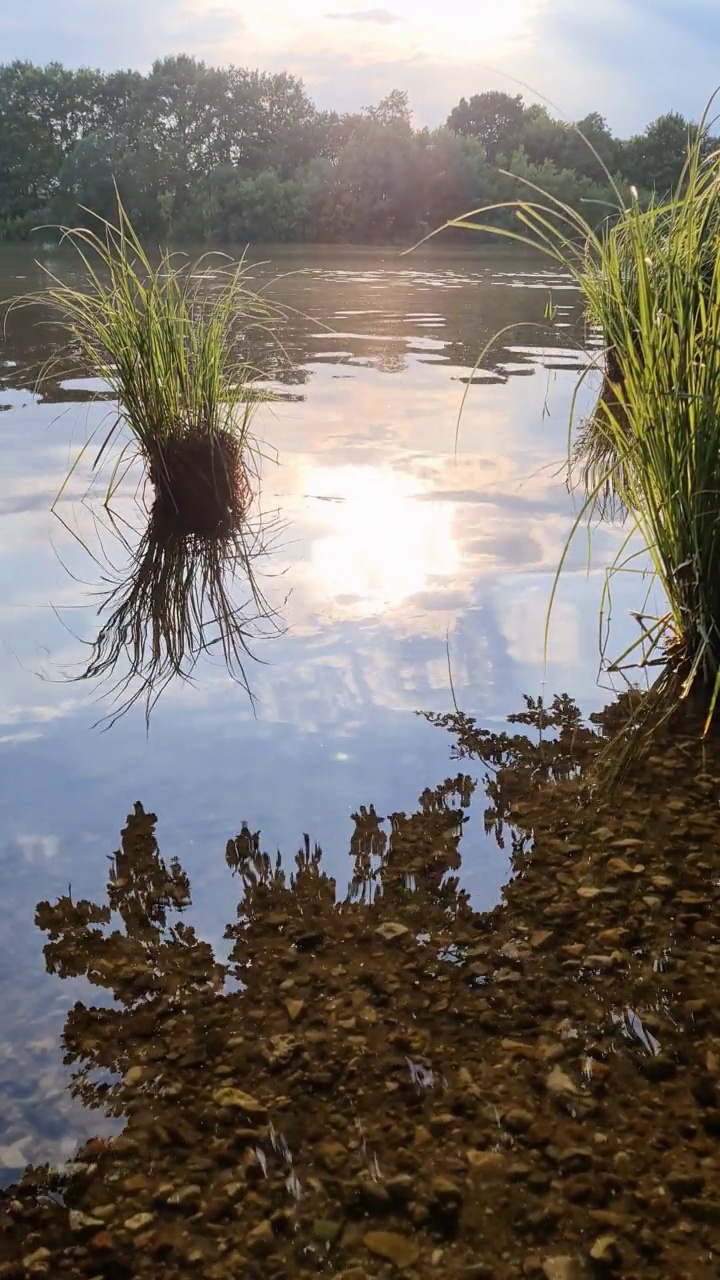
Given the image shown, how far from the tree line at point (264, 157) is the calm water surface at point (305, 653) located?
15292 mm

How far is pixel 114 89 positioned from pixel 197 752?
30504mm

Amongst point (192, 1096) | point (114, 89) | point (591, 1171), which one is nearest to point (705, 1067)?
point (591, 1171)

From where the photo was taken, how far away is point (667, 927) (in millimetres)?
1525

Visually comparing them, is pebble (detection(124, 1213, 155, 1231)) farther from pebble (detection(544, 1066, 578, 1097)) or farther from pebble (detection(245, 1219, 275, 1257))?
pebble (detection(544, 1066, 578, 1097))

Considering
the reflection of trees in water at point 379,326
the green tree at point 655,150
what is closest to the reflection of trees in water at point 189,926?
the reflection of trees in water at point 379,326

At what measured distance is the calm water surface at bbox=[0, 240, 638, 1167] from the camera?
1678 millimetres

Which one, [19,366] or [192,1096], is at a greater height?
[19,366]

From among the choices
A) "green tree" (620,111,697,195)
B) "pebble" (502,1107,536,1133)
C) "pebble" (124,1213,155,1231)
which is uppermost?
"green tree" (620,111,697,195)

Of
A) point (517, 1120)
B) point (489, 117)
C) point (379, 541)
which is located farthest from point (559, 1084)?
point (489, 117)

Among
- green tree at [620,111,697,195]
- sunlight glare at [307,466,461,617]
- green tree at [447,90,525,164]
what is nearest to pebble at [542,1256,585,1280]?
sunlight glare at [307,466,461,617]

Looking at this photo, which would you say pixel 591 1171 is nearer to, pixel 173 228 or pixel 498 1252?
pixel 498 1252

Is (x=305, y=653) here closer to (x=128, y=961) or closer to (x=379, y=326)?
(x=128, y=961)

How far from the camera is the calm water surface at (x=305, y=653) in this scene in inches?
66.1

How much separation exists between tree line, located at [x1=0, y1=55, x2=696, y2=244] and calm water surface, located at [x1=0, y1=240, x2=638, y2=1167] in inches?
602
